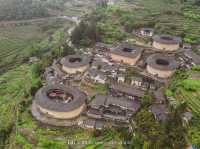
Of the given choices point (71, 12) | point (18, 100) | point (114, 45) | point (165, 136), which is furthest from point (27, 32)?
point (165, 136)

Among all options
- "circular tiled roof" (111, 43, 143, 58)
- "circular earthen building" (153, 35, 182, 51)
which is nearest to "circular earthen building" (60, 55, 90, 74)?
"circular tiled roof" (111, 43, 143, 58)

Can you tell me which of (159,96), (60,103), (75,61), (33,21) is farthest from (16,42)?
(159,96)

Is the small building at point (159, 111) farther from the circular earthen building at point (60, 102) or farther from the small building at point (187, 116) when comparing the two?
the circular earthen building at point (60, 102)

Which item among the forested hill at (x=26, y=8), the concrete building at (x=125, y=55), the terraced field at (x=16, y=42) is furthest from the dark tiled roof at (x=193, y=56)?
the forested hill at (x=26, y=8)

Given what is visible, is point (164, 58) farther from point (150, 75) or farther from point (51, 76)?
point (51, 76)

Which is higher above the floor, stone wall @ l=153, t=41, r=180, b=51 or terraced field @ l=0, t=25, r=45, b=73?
stone wall @ l=153, t=41, r=180, b=51

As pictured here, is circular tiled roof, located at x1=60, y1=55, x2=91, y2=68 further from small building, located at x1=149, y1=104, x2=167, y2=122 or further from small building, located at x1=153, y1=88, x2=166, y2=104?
small building, located at x1=149, y1=104, x2=167, y2=122
